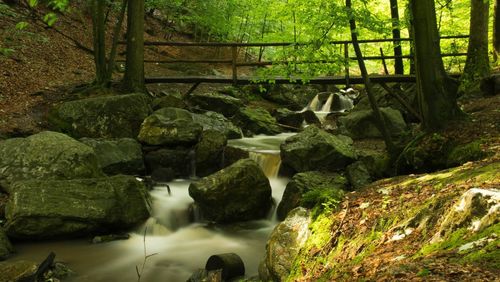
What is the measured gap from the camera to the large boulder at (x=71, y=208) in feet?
21.4

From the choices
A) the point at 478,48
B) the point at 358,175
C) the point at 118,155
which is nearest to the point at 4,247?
the point at 118,155

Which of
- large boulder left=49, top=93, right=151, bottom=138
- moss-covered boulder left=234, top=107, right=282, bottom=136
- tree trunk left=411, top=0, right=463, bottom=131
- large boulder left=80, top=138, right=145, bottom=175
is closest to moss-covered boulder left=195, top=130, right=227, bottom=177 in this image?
large boulder left=80, top=138, right=145, bottom=175

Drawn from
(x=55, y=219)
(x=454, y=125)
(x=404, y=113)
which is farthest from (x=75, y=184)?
(x=404, y=113)

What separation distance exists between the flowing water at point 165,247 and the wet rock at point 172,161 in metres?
0.72

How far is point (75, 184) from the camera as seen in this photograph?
723 cm

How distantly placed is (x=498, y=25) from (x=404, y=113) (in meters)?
3.72

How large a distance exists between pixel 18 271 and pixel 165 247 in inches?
105

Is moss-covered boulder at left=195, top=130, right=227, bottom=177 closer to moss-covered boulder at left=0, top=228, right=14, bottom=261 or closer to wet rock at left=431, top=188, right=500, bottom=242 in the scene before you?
moss-covered boulder at left=0, top=228, right=14, bottom=261

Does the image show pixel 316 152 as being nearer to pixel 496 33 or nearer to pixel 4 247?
pixel 4 247

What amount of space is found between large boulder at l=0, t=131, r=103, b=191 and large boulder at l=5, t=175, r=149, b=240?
0.55 m

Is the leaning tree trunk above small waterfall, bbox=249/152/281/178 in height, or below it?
above

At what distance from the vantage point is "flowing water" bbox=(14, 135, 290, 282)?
243 inches

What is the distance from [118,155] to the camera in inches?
376

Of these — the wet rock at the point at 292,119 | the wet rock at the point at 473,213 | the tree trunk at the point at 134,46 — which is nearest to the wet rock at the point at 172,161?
the tree trunk at the point at 134,46
